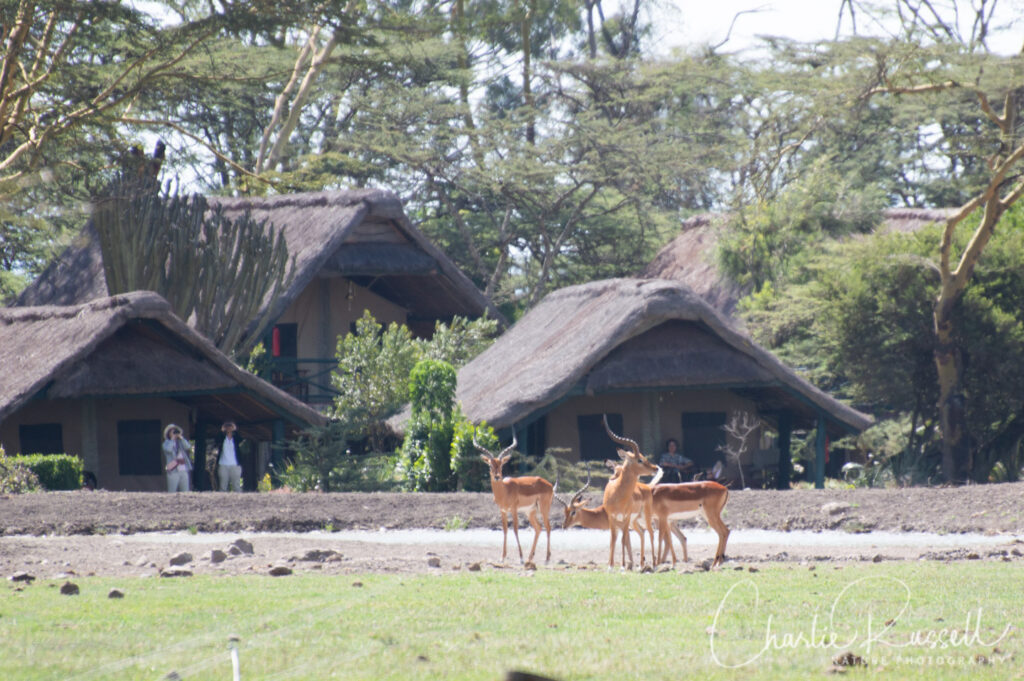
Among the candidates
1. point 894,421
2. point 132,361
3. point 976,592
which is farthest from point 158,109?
point 976,592

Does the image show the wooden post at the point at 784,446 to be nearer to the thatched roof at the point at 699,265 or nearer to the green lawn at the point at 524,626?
the thatched roof at the point at 699,265

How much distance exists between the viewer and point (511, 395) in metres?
22.1

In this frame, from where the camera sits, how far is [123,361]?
843 inches

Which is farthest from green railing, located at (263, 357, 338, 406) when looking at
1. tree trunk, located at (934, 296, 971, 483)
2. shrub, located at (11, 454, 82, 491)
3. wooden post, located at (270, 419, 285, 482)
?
tree trunk, located at (934, 296, 971, 483)

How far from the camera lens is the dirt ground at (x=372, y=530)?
1148cm

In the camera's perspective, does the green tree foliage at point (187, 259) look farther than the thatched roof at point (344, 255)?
No

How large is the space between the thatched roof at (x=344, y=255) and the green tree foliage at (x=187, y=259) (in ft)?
4.95

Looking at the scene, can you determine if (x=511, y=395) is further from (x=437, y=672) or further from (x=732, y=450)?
(x=437, y=672)

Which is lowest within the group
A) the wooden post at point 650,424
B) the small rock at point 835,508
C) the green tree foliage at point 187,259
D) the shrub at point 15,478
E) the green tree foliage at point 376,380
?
the small rock at point 835,508

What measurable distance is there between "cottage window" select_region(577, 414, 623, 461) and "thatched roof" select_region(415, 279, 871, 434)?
1454 millimetres

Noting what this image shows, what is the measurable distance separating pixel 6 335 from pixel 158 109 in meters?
8.72

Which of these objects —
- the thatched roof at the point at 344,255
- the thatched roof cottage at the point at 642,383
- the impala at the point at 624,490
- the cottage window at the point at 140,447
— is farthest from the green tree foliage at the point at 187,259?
the impala at the point at 624,490

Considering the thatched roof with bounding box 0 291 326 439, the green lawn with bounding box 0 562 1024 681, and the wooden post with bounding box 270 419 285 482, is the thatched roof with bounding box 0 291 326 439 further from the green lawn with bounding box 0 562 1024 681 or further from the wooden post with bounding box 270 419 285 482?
the green lawn with bounding box 0 562 1024 681
